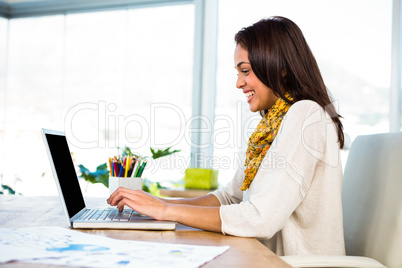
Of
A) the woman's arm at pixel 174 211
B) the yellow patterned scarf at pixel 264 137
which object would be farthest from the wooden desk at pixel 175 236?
the yellow patterned scarf at pixel 264 137

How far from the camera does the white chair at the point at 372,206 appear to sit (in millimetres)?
975

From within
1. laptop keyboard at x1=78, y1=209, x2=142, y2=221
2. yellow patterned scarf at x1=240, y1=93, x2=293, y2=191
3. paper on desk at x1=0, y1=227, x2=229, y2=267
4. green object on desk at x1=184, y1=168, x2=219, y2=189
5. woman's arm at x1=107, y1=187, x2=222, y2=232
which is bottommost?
green object on desk at x1=184, y1=168, x2=219, y2=189

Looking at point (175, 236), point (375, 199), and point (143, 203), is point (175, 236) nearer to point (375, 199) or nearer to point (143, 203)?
point (143, 203)

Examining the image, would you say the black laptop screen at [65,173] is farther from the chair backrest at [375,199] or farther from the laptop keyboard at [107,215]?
the chair backrest at [375,199]

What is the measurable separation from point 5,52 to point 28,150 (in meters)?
0.96

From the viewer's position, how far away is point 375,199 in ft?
3.84

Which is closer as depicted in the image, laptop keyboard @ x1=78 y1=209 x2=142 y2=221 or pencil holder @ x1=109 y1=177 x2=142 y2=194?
laptop keyboard @ x1=78 y1=209 x2=142 y2=221

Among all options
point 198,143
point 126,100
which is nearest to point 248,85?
point 198,143

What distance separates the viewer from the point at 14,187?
4035mm

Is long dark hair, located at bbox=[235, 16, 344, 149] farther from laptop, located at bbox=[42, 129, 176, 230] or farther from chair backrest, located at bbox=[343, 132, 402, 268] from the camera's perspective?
laptop, located at bbox=[42, 129, 176, 230]

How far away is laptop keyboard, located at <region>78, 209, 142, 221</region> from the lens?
1.06 meters

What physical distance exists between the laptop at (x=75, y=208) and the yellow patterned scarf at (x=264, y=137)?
30 centimetres

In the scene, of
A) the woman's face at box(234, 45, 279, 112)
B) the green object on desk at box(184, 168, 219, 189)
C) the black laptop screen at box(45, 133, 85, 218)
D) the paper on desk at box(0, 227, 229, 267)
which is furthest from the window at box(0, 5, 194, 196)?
the paper on desk at box(0, 227, 229, 267)

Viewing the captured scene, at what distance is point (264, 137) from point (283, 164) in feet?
0.72
